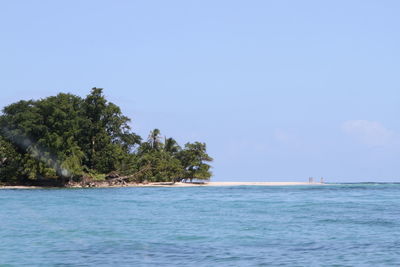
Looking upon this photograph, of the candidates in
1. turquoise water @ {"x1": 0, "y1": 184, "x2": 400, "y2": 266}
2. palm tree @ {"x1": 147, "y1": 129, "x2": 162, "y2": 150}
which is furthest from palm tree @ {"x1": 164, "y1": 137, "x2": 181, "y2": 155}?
turquoise water @ {"x1": 0, "y1": 184, "x2": 400, "y2": 266}

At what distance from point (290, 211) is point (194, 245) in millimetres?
20870

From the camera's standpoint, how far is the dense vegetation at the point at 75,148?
8919 centimetres

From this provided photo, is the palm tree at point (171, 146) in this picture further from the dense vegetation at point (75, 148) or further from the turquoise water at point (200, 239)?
the turquoise water at point (200, 239)

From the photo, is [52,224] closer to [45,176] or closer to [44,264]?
[44,264]

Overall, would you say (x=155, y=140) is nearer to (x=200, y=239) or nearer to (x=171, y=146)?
(x=171, y=146)

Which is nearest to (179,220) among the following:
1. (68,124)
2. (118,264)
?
(118,264)

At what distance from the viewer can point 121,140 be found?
347ft

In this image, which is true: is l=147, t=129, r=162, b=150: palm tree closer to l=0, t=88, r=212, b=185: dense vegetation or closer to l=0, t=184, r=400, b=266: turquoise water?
l=0, t=88, r=212, b=185: dense vegetation

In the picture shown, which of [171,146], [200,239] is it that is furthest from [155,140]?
[200,239]

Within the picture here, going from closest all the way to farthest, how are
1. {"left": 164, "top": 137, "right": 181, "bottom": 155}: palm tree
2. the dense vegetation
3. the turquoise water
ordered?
1. the turquoise water
2. the dense vegetation
3. {"left": 164, "top": 137, "right": 181, "bottom": 155}: palm tree

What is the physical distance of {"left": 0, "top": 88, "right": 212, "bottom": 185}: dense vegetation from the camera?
Answer: 89188 mm

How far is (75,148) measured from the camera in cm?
9212

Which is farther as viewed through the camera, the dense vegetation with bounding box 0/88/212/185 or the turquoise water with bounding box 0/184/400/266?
the dense vegetation with bounding box 0/88/212/185

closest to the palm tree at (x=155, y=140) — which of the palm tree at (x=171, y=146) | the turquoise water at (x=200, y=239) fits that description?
the palm tree at (x=171, y=146)
